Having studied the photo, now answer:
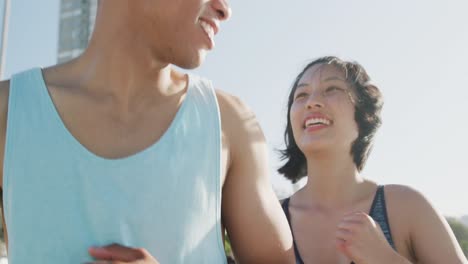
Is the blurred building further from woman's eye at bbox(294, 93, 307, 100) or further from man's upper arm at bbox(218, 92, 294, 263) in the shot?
man's upper arm at bbox(218, 92, 294, 263)

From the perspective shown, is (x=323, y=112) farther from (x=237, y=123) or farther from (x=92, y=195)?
(x=92, y=195)

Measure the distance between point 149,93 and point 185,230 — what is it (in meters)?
0.45

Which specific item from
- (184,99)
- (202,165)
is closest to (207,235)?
(202,165)

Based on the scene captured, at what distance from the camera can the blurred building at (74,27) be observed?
65.0 feet

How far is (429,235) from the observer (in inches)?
88.5

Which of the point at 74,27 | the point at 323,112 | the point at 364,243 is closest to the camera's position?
the point at 364,243

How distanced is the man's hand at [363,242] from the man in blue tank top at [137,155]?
1.82ft

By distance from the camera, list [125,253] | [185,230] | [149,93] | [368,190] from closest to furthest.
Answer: [125,253] < [185,230] < [149,93] < [368,190]

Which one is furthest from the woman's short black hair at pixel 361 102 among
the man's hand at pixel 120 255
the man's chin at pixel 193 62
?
the man's hand at pixel 120 255

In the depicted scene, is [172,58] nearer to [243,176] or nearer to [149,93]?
[149,93]

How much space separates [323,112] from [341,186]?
1.22 feet

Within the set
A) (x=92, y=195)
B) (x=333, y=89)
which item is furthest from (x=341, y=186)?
(x=92, y=195)

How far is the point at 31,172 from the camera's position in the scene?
1.35 metres

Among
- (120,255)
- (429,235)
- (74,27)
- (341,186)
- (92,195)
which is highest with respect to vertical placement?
(74,27)
